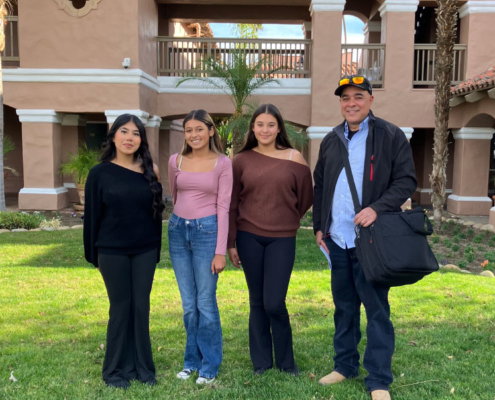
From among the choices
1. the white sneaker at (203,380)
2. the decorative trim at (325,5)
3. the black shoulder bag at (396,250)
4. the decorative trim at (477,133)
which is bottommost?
the white sneaker at (203,380)

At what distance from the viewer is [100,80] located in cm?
1205

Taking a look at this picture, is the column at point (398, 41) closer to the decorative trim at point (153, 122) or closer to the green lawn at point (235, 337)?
the decorative trim at point (153, 122)

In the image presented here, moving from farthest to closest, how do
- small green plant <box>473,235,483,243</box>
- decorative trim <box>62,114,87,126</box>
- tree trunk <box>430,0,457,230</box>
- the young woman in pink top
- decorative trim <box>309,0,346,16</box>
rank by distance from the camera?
decorative trim <box>62,114,87,126</box> → decorative trim <box>309,0,346,16</box> → tree trunk <box>430,0,457,230</box> → small green plant <box>473,235,483,243</box> → the young woman in pink top

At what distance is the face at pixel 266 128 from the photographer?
3430 millimetres

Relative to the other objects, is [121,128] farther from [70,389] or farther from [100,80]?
[100,80]

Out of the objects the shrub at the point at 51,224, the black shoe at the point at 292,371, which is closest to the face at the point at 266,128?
the black shoe at the point at 292,371

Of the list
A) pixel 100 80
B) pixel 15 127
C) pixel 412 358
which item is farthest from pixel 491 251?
pixel 15 127

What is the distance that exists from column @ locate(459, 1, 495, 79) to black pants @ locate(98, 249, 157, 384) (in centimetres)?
1255

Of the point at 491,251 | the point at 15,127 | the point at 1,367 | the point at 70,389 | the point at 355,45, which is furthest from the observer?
the point at 15,127

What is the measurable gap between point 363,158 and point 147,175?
1480mm

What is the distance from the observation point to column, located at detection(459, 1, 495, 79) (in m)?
13.0

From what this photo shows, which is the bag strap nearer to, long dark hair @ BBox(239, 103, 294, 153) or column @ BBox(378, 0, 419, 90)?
long dark hair @ BBox(239, 103, 294, 153)

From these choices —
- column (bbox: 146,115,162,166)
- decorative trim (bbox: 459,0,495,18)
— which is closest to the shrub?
column (bbox: 146,115,162,166)

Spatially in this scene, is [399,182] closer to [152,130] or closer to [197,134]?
[197,134]
